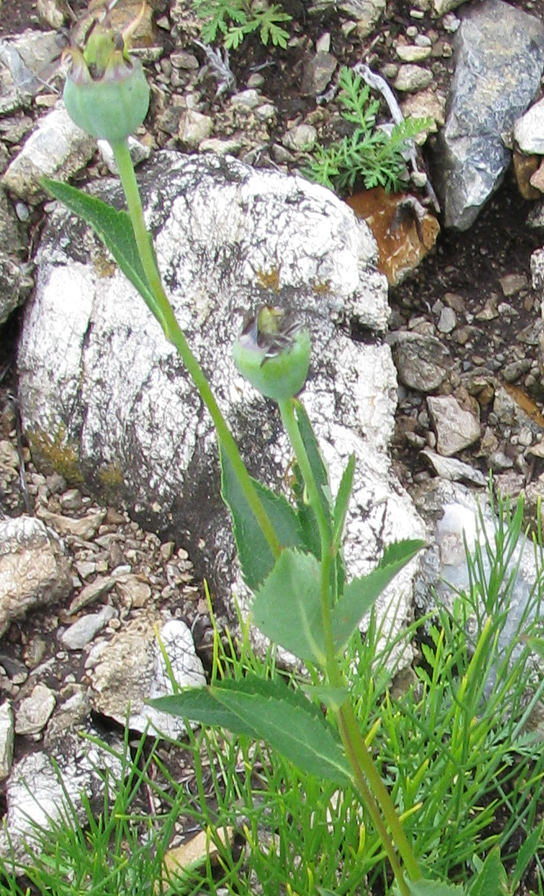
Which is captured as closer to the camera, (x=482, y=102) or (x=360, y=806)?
(x=360, y=806)

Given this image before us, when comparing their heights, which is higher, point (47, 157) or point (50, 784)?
point (47, 157)

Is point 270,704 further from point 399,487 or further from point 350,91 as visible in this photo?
point 350,91

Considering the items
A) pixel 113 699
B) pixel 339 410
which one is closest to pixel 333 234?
pixel 339 410

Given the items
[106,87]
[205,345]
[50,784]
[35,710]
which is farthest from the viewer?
[205,345]

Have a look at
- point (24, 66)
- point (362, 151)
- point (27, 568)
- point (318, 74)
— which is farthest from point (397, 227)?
point (27, 568)

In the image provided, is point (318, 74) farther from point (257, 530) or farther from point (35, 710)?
point (257, 530)

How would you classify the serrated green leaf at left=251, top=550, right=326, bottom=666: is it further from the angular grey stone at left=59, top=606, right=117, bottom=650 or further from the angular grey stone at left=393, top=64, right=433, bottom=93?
the angular grey stone at left=393, top=64, right=433, bottom=93

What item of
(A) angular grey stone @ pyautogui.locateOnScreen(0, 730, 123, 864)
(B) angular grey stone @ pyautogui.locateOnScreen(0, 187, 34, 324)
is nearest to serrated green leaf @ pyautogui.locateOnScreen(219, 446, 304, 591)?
(A) angular grey stone @ pyautogui.locateOnScreen(0, 730, 123, 864)
